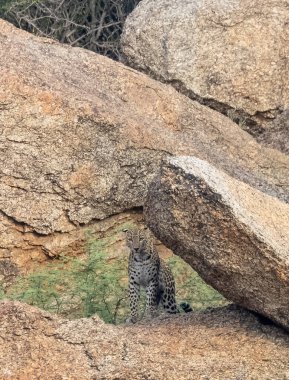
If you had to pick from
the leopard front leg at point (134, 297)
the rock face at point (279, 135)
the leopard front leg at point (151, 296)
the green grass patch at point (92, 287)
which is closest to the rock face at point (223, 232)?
the green grass patch at point (92, 287)

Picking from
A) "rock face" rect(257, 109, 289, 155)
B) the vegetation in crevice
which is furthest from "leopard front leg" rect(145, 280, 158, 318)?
the vegetation in crevice

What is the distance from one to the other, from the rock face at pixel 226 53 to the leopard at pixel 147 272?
4.08 m

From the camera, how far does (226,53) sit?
15.2 m

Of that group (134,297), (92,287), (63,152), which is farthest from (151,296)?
(63,152)

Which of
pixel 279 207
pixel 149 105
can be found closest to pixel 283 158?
pixel 149 105

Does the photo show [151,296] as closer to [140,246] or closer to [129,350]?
[140,246]

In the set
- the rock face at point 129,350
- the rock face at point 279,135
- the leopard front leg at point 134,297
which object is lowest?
the leopard front leg at point 134,297

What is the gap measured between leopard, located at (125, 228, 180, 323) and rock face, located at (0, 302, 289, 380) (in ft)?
9.41

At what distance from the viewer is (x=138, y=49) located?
1544 centimetres

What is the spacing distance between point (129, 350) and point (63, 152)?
407 centimetres

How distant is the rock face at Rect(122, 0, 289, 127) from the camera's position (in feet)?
49.6

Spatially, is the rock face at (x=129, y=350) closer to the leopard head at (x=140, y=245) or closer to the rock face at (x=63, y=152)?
the leopard head at (x=140, y=245)

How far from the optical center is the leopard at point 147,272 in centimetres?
1118

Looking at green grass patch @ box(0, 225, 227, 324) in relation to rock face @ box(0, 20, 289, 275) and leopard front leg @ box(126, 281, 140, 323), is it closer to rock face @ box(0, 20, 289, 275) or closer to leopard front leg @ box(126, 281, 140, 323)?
leopard front leg @ box(126, 281, 140, 323)
